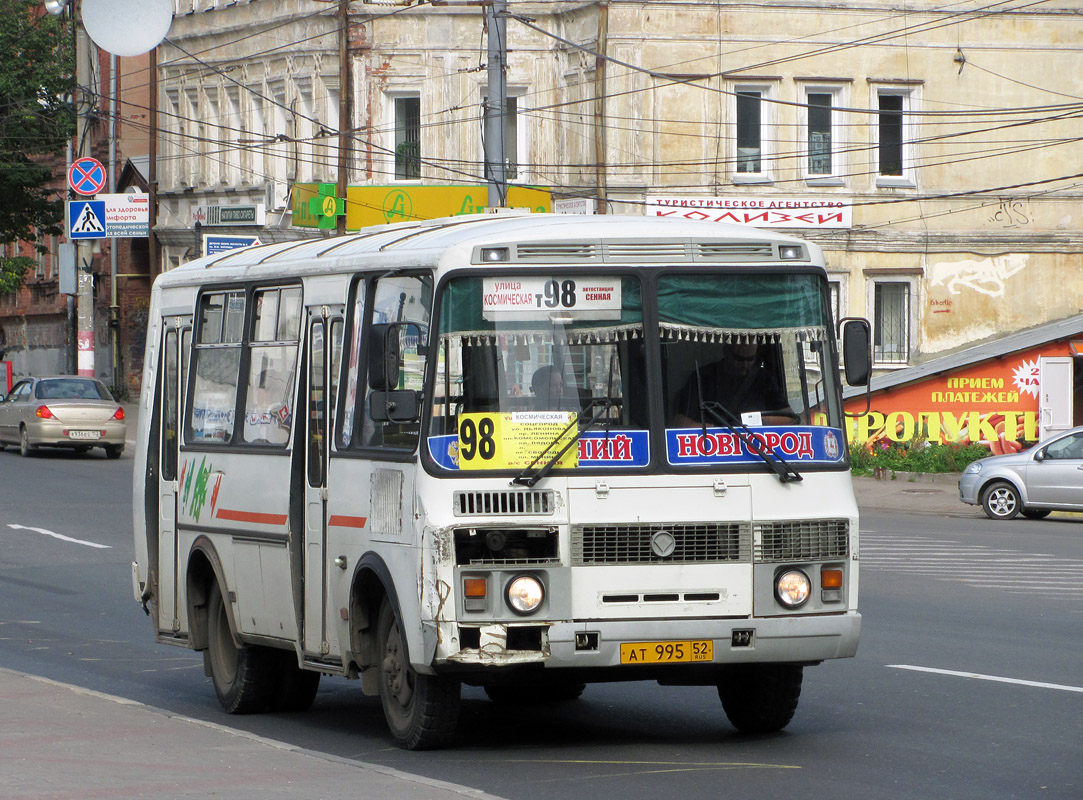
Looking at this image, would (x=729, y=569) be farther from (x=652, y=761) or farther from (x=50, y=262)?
(x=50, y=262)

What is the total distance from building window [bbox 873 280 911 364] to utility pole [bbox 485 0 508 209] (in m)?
14.5

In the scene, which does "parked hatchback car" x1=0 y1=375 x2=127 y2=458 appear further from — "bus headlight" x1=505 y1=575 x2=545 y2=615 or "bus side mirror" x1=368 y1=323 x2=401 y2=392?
"bus headlight" x1=505 y1=575 x2=545 y2=615

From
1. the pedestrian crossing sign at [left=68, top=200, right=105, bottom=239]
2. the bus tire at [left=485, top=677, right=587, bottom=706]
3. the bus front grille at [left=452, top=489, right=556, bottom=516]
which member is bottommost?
the bus tire at [left=485, top=677, right=587, bottom=706]

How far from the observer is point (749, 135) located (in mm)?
38094

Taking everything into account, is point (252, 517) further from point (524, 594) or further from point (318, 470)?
point (524, 594)

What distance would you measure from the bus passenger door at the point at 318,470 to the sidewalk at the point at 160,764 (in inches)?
32.2

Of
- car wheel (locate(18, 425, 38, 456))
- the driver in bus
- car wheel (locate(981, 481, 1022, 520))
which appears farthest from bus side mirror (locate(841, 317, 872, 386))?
car wheel (locate(18, 425, 38, 456))

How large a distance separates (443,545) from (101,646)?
6.30 metres

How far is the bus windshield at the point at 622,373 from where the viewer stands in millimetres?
8211

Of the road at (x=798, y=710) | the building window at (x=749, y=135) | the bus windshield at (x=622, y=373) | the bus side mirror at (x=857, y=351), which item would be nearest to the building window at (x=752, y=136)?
the building window at (x=749, y=135)

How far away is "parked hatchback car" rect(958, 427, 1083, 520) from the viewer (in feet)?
82.4

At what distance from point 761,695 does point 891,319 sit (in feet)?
101

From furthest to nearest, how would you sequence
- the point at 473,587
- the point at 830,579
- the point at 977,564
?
1. the point at 977,564
2. the point at 830,579
3. the point at 473,587

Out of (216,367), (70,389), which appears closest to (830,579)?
(216,367)
